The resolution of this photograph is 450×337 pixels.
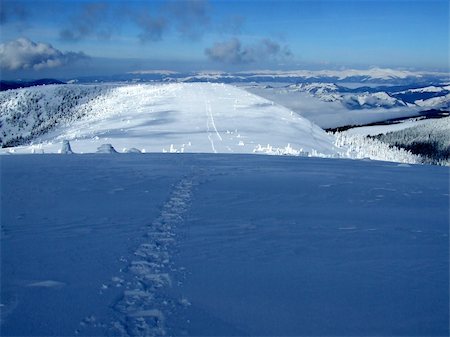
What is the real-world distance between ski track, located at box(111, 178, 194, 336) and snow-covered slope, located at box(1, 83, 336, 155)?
2268 cm

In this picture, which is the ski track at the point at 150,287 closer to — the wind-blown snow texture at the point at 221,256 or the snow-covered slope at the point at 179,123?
the wind-blown snow texture at the point at 221,256

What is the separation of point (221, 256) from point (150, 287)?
1581 mm

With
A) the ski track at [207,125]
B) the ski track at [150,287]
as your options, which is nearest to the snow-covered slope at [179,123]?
the ski track at [207,125]

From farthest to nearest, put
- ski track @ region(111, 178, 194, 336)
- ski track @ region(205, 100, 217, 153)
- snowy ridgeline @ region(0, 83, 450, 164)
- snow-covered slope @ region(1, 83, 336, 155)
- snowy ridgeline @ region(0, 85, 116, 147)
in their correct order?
snowy ridgeline @ region(0, 85, 116, 147) < snow-covered slope @ region(1, 83, 336, 155) < snowy ridgeline @ region(0, 83, 450, 164) < ski track @ region(205, 100, 217, 153) < ski track @ region(111, 178, 194, 336)

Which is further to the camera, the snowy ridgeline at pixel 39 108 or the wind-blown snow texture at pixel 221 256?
the snowy ridgeline at pixel 39 108

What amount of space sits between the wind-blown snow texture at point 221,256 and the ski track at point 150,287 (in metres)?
0.02

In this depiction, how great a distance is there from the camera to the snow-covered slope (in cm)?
3722

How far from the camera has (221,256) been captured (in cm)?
666

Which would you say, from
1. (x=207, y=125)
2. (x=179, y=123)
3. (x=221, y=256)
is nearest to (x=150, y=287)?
(x=221, y=256)

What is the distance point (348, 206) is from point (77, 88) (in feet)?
520

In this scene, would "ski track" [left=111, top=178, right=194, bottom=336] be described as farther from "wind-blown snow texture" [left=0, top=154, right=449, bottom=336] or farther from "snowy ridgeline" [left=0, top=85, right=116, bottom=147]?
"snowy ridgeline" [left=0, top=85, right=116, bottom=147]

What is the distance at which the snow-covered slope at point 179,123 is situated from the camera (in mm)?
37219

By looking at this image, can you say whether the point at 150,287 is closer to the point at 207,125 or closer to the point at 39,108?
the point at 207,125

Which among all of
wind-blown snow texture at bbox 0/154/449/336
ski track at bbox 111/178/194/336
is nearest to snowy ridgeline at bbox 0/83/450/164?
wind-blown snow texture at bbox 0/154/449/336
